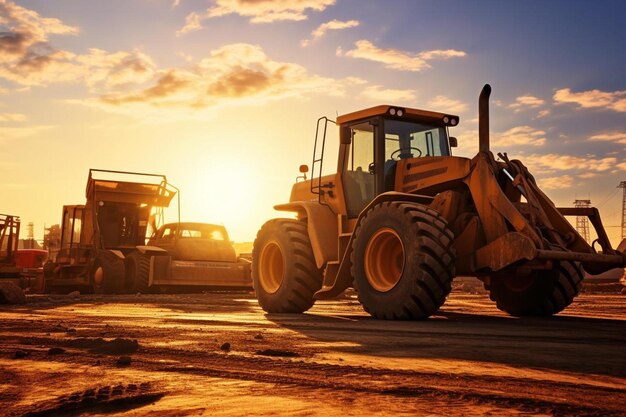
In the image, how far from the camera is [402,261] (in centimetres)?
966

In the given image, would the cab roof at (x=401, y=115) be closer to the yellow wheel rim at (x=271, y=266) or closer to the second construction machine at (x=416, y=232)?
the second construction machine at (x=416, y=232)

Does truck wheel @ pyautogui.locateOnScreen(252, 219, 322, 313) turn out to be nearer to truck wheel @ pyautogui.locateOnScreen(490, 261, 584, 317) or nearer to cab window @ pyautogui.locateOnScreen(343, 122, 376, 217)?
cab window @ pyautogui.locateOnScreen(343, 122, 376, 217)

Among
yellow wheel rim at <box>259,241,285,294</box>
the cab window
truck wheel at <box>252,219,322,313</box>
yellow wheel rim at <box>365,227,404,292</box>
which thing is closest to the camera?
yellow wheel rim at <box>365,227,404,292</box>

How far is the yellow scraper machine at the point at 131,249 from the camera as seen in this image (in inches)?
806

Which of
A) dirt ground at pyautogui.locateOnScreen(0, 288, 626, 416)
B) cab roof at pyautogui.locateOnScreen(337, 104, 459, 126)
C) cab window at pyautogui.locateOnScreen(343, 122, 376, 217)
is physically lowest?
dirt ground at pyautogui.locateOnScreen(0, 288, 626, 416)

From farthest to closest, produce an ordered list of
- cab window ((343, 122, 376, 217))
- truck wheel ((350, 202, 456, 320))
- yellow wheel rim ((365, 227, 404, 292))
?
cab window ((343, 122, 376, 217)), yellow wheel rim ((365, 227, 404, 292)), truck wheel ((350, 202, 456, 320))

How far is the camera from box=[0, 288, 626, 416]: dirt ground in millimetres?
3492

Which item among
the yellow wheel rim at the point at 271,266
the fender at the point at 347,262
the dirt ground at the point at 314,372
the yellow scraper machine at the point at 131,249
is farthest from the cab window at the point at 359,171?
the yellow scraper machine at the point at 131,249

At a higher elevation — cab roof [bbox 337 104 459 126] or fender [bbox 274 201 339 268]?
cab roof [bbox 337 104 459 126]

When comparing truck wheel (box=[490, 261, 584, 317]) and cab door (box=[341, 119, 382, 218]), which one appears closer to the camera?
truck wheel (box=[490, 261, 584, 317])

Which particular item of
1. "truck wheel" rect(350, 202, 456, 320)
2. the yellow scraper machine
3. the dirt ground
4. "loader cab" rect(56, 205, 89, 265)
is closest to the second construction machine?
"truck wheel" rect(350, 202, 456, 320)

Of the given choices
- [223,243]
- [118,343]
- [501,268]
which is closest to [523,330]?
[501,268]

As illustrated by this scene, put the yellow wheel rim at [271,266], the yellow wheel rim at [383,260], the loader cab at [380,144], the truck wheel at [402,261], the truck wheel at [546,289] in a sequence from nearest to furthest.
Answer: the truck wheel at [402,261] → the yellow wheel rim at [383,260] → the truck wheel at [546,289] → the loader cab at [380,144] → the yellow wheel rim at [271,266]

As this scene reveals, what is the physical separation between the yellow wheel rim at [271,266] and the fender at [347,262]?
4.57ft
